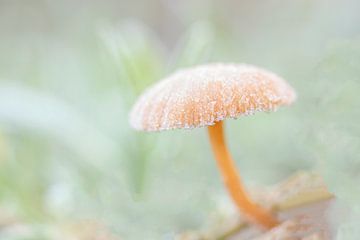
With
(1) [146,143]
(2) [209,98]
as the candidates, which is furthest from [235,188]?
(1) [146,143]

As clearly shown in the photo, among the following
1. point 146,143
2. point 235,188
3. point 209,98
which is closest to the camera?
point 209,98

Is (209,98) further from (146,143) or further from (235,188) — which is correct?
(146,143)

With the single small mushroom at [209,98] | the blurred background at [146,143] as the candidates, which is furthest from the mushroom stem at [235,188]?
the blurred background at [146,143]

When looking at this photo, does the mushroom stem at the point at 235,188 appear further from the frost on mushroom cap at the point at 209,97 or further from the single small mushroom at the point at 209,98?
the frost on mushroom cap at the point at 209,97

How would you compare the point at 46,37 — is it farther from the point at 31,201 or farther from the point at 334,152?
the point at 334,152

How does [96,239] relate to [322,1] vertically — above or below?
below

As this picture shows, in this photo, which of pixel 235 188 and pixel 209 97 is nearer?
pixel 209 97

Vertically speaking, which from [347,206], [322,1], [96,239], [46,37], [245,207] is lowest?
[347,206]

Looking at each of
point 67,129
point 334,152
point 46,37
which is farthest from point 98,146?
point 46,37
